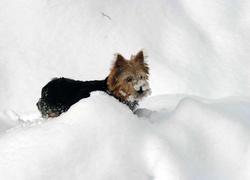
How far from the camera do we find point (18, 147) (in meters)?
2.40

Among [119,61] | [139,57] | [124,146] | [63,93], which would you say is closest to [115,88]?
[119,61]

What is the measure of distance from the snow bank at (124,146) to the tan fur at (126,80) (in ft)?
2.15

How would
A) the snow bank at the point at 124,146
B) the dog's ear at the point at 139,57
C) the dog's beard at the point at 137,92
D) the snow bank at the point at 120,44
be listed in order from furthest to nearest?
the snow bank at the point at 120,44 → the dog's ear at the point at 139,57 → the dog's beard at the point at 137,92 → the snow bank at the point at 124,146

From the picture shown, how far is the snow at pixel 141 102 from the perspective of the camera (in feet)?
7.88

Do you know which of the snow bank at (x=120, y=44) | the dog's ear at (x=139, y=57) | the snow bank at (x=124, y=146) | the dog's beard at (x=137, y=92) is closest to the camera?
the snow bank at (x=124, y=146)

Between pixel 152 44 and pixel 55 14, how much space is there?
76.3 inches

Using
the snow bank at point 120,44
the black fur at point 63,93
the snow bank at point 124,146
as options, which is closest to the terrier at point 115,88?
the black fur at point 63,93

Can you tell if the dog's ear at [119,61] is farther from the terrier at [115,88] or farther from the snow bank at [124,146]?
the snow bank at [124,146]

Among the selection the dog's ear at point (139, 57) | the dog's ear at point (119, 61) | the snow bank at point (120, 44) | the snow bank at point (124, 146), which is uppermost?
the snow bank at point (120, 44)

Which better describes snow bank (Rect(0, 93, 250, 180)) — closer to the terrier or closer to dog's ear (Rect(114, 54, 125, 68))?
the terrier

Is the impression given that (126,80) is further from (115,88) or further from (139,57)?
(139,57)

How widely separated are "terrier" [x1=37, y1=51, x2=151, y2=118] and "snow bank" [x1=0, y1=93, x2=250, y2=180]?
2.18 feet

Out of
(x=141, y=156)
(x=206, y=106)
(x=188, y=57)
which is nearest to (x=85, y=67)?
(x=188, y=57)

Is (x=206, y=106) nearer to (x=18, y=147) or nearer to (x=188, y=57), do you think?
(x=18, y=147)
